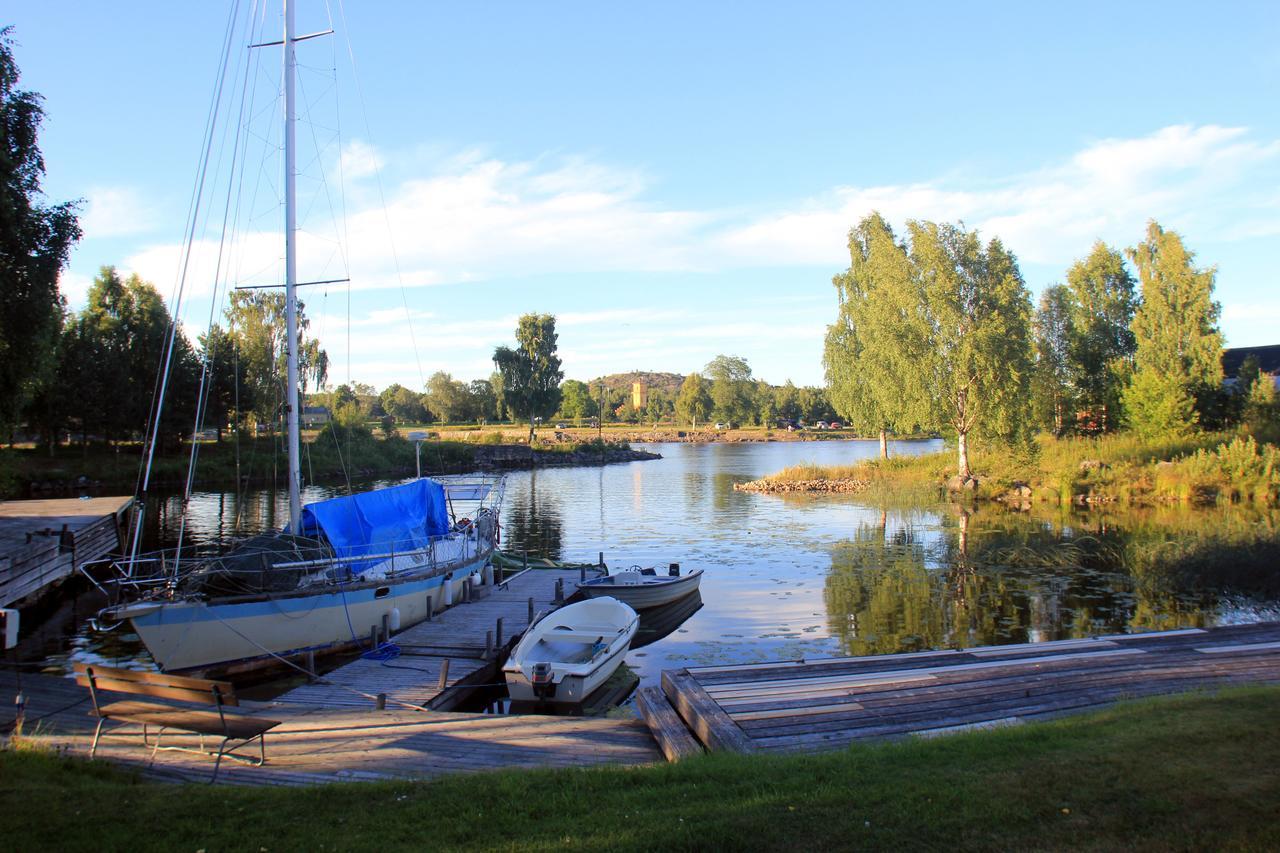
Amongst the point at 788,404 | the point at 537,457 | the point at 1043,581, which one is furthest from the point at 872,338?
the point at 788,404

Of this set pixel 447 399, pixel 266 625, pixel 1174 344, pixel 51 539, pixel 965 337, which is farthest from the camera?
pixel 447 399

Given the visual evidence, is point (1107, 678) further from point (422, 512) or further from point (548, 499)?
point (548, 499)

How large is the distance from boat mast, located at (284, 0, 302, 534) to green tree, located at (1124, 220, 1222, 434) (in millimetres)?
46418

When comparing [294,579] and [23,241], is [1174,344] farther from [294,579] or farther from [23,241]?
[23,241]

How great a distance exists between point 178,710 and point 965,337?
43887 millimetres

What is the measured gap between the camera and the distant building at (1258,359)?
59.4 metres

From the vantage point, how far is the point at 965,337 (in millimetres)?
44312

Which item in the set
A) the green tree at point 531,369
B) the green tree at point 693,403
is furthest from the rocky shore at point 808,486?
the green tree at point 693,403

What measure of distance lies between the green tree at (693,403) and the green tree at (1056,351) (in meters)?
117

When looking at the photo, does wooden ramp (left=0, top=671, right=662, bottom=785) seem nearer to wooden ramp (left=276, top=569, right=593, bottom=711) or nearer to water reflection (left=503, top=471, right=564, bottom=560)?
wooden ramp (left=276, top=569, right=593, bottom=711)

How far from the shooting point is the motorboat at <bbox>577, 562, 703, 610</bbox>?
21031 millimetres

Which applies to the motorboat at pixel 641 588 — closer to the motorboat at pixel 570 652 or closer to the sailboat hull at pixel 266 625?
the motorboat at pixel 570 652

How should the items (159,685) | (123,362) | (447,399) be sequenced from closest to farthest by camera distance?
(159,685) < (123,362) < (447,399)

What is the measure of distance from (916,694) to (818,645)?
8.66m
